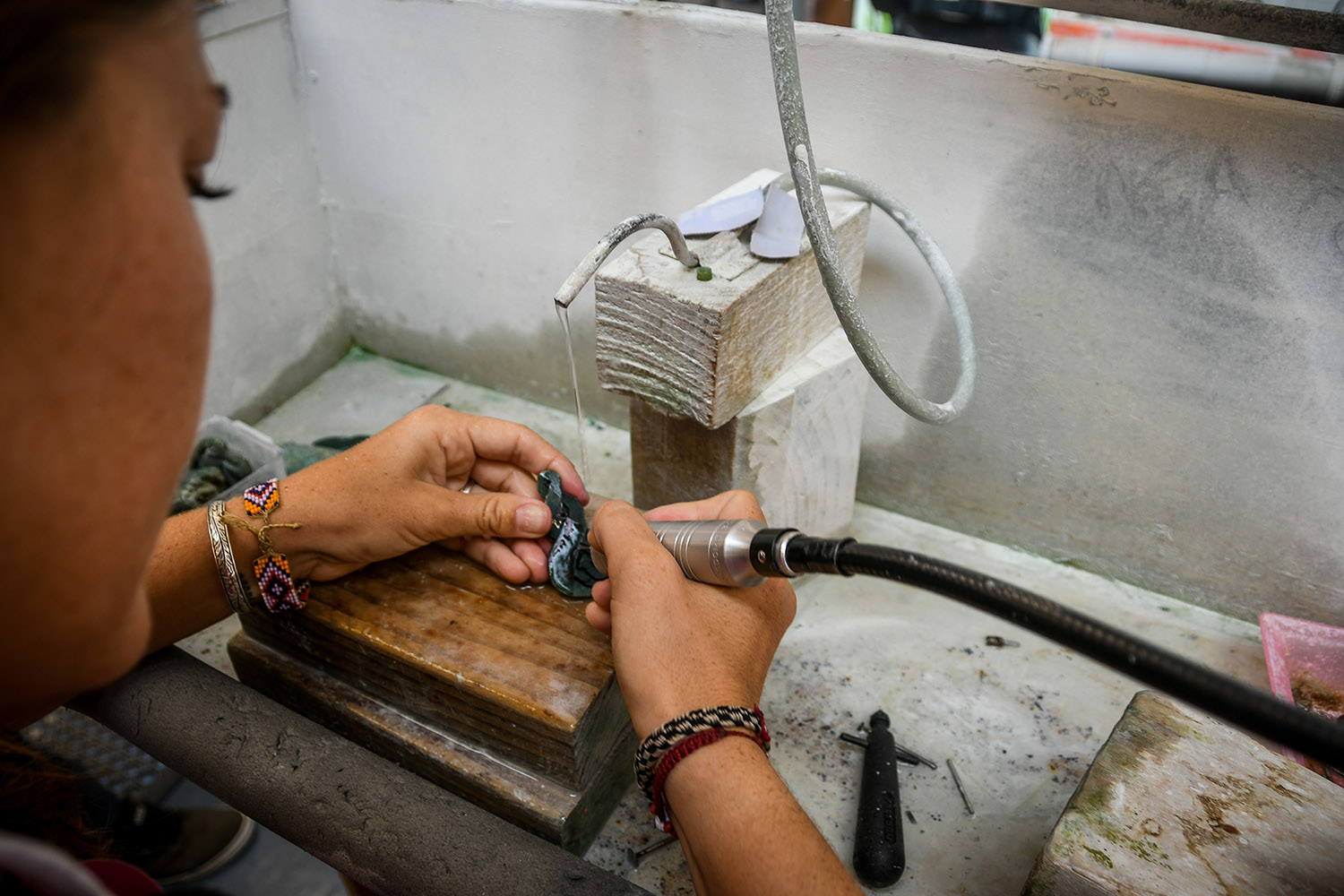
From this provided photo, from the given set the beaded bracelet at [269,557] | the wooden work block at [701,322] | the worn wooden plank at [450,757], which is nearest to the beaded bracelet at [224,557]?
the beaded bracelet at [269,557]

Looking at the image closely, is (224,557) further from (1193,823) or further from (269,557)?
(1193,823)

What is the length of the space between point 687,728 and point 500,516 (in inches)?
20.0

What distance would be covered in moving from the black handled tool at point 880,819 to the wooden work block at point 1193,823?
266 mm

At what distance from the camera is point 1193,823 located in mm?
1040

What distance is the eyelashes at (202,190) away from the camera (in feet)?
2.05

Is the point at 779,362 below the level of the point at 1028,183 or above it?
below

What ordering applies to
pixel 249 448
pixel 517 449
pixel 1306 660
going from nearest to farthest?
1. pixel 517 449
2. pixel 1306 660
3. pixel 249 448

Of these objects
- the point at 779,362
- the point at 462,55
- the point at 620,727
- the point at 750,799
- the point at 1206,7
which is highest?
the point at 1206,7

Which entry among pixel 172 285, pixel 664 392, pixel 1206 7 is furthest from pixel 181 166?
pixel 1206 7

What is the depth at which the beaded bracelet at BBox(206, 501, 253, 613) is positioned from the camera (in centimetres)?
126

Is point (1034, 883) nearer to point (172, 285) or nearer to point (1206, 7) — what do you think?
point (172, 285)

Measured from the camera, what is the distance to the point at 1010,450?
6.13 feet

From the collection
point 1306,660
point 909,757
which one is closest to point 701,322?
point 909,757

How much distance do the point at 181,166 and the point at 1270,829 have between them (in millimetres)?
1292
